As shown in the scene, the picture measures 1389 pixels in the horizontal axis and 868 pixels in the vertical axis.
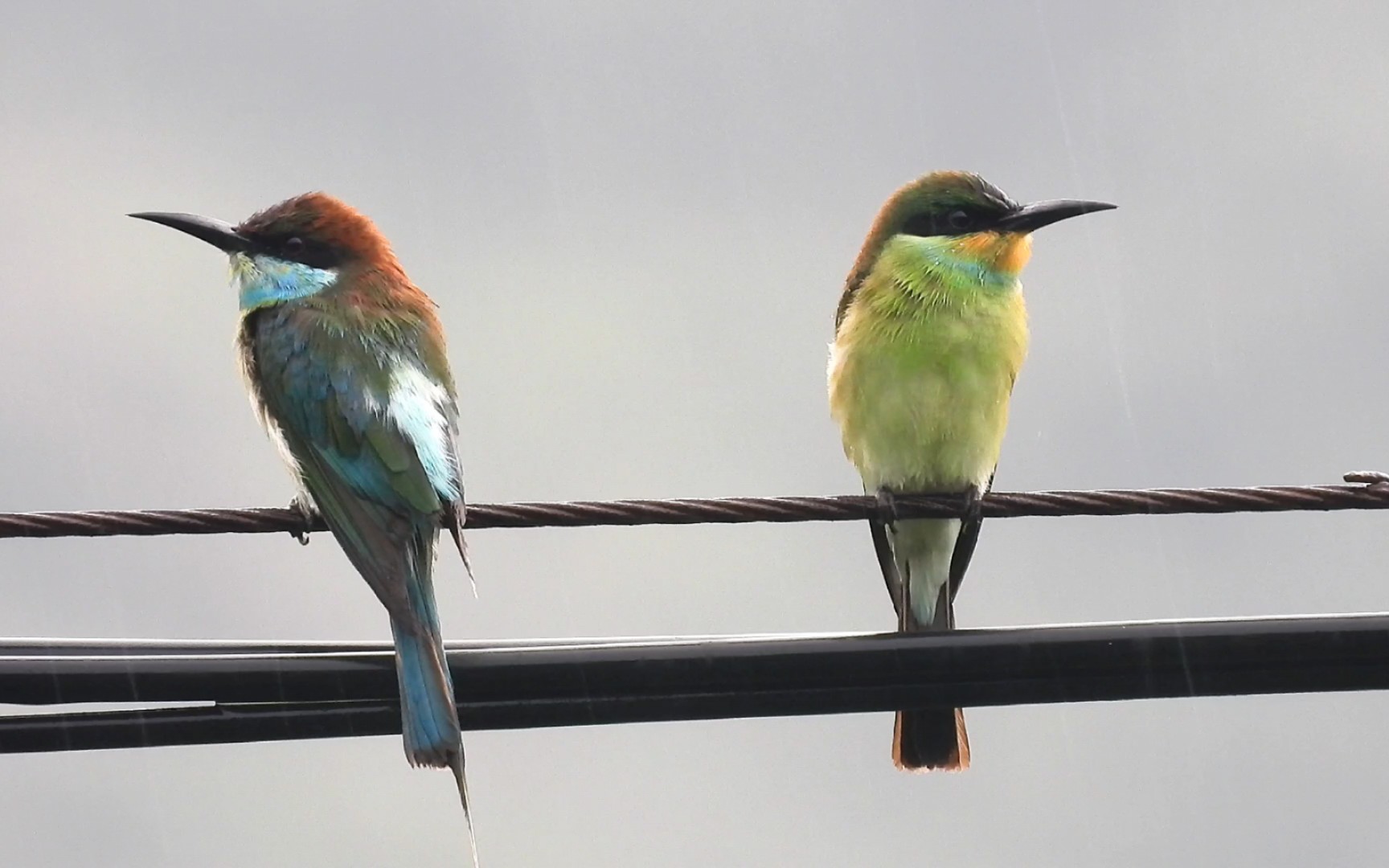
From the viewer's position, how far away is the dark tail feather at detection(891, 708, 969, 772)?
4426 mm

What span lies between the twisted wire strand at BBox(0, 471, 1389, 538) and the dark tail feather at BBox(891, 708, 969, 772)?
1103 mm

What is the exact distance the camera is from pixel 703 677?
3.15 m

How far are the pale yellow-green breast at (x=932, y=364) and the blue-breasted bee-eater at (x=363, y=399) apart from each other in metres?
1.06

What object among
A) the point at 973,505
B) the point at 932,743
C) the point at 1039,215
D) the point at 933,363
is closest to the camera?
the point at 973,505

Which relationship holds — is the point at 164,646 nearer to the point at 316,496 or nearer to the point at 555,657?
the point at 555,657

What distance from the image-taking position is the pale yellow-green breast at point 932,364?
4.86 m

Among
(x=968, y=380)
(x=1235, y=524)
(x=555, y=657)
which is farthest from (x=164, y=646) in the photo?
(x=1235, y=524)

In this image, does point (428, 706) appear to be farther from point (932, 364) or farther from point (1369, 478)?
point (932, 364)

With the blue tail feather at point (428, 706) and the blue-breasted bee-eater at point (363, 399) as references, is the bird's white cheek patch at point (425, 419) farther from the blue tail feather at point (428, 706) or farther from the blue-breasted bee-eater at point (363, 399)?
the blue tail feather at point (428, 706)

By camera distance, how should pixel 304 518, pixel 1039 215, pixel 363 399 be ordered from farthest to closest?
pixel 1039 215
pixel 363 399
pixel 304 518

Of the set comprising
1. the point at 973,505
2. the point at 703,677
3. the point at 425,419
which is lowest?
the point at 703,677

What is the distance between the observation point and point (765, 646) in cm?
317

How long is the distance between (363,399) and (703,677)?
137 cm

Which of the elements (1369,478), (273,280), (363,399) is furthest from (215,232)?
(1369,478)
